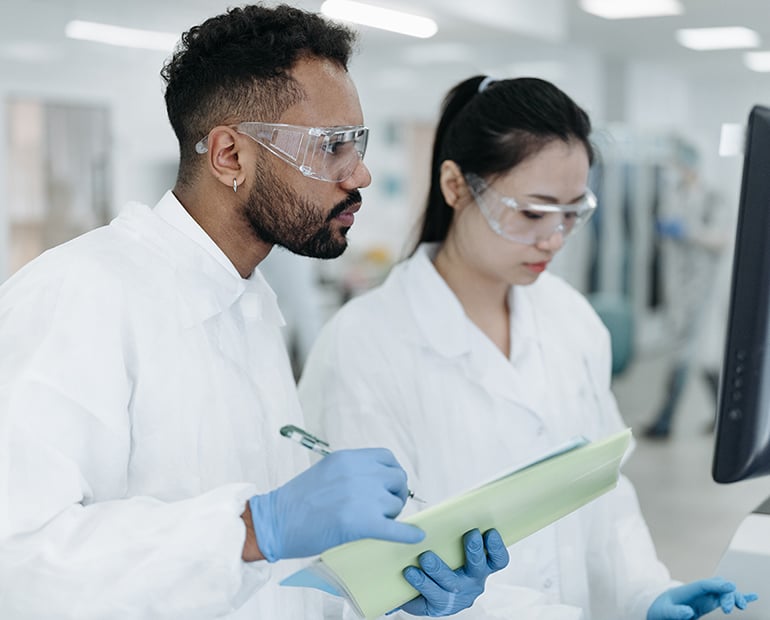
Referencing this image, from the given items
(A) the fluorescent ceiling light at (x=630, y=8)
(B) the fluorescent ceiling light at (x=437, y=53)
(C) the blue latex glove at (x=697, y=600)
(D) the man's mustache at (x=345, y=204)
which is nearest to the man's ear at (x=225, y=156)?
(D) the man's mustache at (x=345, y=204)

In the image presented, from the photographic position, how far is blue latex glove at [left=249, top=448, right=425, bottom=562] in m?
1.01

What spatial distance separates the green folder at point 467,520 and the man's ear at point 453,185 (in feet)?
2.24

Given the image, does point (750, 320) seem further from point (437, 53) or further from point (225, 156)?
point (437, 53)

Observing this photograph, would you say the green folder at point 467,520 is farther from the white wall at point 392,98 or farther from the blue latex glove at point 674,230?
the blue latex glove at point 674,230

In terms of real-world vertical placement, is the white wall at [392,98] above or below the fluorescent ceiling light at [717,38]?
below

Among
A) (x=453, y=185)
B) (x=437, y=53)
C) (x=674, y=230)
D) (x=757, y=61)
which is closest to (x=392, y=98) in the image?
(x=437, y=53)

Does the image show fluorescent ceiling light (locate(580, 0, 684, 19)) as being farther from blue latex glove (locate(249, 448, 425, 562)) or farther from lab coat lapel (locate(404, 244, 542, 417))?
blue latex glove (locate(249, 448, 425, 562))

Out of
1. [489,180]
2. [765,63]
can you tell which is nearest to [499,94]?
[489,180]

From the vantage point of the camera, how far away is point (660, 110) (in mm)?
9188

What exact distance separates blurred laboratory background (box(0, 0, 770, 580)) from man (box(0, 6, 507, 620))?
1.85 ft

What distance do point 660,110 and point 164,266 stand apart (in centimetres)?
864

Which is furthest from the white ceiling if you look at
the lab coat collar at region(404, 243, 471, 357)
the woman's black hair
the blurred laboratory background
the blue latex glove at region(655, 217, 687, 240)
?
the lab coat collar at region(404, 243, 471, 357)

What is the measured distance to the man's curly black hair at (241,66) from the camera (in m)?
1.30

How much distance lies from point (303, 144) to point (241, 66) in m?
0.14
